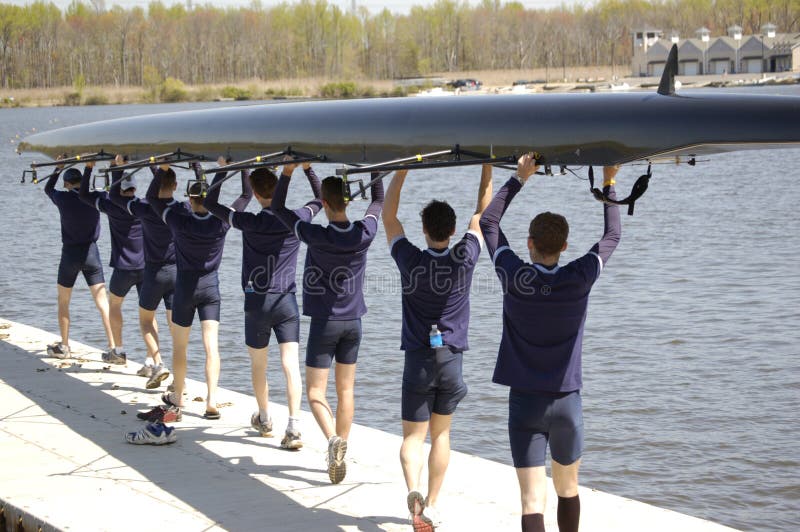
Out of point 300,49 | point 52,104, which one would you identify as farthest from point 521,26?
point 52,104

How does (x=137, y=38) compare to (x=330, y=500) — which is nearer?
(x=330, y=500)

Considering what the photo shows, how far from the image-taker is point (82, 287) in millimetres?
16844

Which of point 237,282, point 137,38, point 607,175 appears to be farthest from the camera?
point 137,38

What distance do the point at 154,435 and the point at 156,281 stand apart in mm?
1572

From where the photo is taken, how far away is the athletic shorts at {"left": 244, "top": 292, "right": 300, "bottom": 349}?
6.54 metres

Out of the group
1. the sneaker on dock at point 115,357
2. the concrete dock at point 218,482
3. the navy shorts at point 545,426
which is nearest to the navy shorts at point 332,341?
the concrete dock at point 218,482

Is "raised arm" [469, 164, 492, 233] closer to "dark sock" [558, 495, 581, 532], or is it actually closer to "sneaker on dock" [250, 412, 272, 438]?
"dark sock" [558, 495, 581, 532]

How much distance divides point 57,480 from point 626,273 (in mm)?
12052

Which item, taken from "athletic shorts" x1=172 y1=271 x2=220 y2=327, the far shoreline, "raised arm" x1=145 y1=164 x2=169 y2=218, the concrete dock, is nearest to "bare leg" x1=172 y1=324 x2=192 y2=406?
"athletic shorts" x1=172 y1=271 x2=220 y2=327

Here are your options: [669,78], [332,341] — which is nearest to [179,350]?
[332,341]

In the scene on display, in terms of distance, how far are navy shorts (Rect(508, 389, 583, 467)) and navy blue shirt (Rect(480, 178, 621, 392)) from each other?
55 mm

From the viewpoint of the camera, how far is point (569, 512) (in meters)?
4.48

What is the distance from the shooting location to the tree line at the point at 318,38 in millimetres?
122438

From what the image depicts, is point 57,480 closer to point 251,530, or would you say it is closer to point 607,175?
point 251,530
